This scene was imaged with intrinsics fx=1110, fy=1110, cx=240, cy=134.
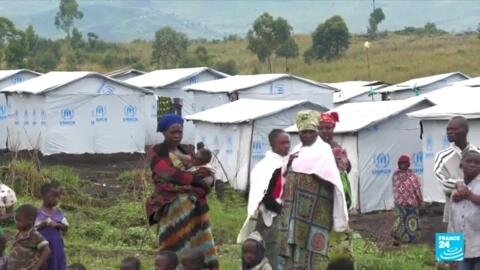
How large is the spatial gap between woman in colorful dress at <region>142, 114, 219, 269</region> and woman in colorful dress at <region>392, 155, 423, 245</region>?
18.4ft

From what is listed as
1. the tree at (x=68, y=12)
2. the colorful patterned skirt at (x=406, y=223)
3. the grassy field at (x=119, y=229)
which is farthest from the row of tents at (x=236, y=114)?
the tree at (x=68, y=12)

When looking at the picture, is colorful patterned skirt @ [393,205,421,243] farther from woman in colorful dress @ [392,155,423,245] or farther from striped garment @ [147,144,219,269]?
striped garment @ [147,144,219,269]

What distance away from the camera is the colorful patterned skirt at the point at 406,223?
43.6ft

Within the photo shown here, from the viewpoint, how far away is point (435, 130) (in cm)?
1714

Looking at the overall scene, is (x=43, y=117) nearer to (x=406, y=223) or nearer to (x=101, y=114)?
(x=101, y=114)

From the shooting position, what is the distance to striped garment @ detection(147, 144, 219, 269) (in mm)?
→ 7530

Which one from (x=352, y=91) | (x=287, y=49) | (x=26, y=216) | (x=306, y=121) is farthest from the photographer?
(x=287, y=49)

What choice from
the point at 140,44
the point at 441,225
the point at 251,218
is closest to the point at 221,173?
the point at 441,225

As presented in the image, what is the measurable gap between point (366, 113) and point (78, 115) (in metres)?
10.3

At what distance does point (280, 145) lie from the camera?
25.9ft

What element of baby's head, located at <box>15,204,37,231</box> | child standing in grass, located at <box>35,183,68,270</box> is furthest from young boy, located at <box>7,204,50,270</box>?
child standing in grass, located at <box>35,183,68,270</box>

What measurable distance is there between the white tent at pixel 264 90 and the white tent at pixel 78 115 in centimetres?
166

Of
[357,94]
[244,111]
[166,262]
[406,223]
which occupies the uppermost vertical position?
[357,94]

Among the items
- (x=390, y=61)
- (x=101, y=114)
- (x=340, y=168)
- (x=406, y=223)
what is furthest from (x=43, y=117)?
(x=390, y=61)
